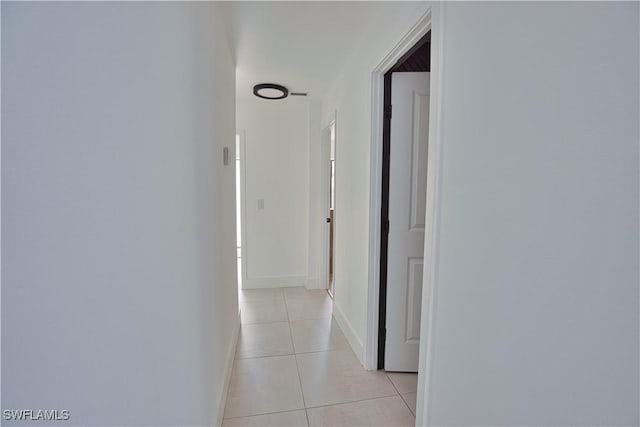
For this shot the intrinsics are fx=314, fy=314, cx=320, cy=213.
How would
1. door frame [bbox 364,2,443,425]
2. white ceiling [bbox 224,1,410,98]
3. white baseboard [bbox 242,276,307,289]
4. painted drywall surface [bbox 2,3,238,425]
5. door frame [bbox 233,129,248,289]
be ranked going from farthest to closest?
white baseboard [bbox 242,276,307,289], door frame [bbox 233,129,248,289], white ceiling [bbox 224,1,410,98], door frame [bbox 364,2,443,425], painted drywall surface [bbox 2,3,238,425]

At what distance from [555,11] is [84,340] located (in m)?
1.29

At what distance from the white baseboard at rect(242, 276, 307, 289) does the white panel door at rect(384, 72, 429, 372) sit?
81.7 inches

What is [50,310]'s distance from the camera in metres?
0.57

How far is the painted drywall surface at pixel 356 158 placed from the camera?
1868mm

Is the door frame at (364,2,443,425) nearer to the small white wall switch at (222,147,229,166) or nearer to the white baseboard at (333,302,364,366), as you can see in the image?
the white baseboard at (333,302,364,366)

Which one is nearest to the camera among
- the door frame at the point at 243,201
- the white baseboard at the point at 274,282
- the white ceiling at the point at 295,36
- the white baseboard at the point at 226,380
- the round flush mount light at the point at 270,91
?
the white baseboard at the point at 226,380

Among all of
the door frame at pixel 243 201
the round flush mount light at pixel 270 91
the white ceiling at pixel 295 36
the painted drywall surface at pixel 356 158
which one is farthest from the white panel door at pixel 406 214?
the door frame at pixel 243 201

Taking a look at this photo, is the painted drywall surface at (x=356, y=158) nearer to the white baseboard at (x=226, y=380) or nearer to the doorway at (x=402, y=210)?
the doorway at (x=402, y=210)

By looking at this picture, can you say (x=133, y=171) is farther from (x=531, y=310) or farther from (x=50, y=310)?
(x=531, y=310)

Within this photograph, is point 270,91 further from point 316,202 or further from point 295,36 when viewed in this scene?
point 316,202

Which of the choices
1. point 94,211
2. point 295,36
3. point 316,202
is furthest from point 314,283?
point 94,211

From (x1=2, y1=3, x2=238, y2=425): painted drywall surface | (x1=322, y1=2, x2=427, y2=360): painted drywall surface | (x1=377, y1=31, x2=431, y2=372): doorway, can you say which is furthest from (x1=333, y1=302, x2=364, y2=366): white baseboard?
(x1=2, y1=3, x2=238, y2=425): painted drywall surface
